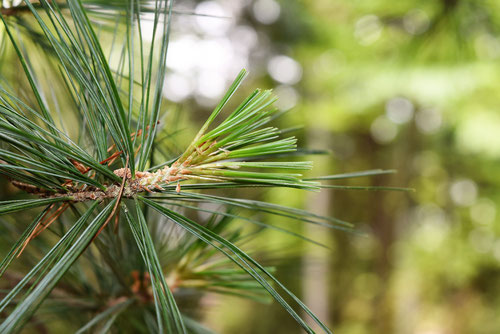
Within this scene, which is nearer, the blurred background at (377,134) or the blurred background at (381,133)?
the blurred background at (377,134)

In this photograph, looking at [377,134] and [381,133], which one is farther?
[377,134]

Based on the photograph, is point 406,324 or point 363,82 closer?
point 363,82

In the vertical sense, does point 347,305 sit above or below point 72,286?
below

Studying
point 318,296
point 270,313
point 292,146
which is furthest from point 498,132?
point 270,313

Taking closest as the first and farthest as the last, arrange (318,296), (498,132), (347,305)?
(498,132)
(318,296)
(347,305)

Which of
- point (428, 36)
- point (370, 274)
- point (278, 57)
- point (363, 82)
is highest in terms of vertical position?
point (278, 57)

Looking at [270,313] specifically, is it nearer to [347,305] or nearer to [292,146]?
[347,305]

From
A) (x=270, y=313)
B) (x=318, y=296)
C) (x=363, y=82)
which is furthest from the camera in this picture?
(x=270, y=313)

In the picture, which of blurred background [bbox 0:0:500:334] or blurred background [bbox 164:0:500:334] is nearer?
blurred background [bbox 0:0:500:334]
